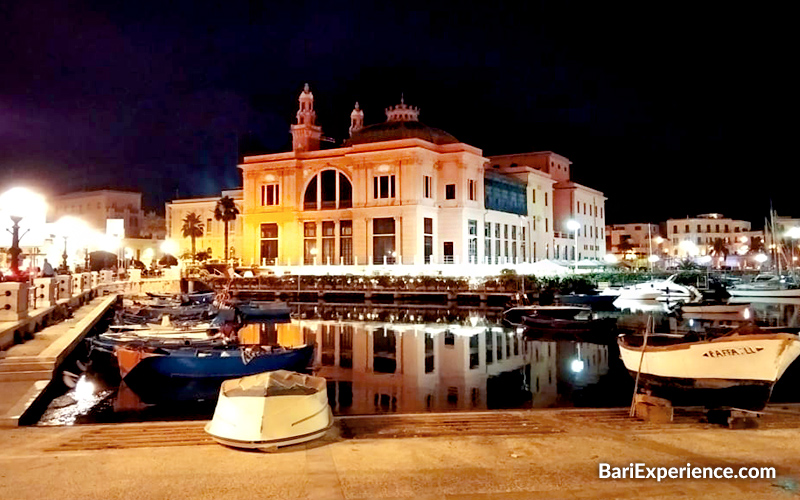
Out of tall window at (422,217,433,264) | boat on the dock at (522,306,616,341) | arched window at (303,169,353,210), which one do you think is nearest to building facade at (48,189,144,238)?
arched window at (303,169,353,210)

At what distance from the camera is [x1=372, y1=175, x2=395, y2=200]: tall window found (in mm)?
68125

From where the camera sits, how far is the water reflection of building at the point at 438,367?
18594mm

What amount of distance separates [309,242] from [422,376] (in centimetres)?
5162

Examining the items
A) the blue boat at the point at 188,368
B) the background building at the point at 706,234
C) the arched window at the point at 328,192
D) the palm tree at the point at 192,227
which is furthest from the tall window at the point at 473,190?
the background building at the point at 706,234

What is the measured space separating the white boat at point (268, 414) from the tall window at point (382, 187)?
5853 cm

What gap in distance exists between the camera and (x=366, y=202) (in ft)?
227

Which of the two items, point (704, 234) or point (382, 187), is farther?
point (704, 234)

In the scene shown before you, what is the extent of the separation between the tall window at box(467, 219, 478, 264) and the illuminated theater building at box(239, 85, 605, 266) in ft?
0.34

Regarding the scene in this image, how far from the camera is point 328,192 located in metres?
73.5

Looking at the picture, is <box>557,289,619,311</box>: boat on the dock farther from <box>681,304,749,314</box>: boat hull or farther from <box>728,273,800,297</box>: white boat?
<box>728,273,800,297</box>: white boat

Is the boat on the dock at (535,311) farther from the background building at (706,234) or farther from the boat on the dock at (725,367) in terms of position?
the background building at (706,234)

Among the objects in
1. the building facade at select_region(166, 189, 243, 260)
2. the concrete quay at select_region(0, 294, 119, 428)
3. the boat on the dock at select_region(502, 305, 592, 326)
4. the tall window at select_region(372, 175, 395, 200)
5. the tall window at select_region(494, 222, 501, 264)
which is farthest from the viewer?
the building facade at select_region(166, 189, 243, 260)

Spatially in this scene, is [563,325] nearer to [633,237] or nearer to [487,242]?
[487,242]

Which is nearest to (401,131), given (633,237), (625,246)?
(625,246)
